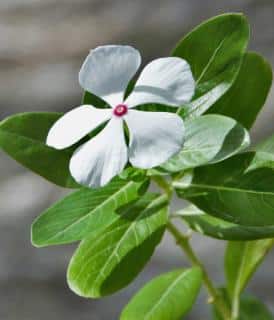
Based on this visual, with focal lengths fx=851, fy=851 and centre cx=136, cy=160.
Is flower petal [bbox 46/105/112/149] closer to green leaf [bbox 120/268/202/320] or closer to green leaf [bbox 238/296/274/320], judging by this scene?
green leaf [bbox 120/268/202/320]

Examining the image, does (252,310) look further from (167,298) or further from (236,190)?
(236,190)

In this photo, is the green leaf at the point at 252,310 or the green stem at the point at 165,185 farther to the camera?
the green leaf at the point at 252,310

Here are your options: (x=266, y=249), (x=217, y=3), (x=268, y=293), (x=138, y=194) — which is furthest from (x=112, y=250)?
(x=217, y=3)

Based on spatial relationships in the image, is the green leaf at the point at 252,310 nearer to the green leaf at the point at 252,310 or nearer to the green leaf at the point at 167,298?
the green leaf at the point at 252,310

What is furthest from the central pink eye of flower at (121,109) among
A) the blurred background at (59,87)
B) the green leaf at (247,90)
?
the blurred background at (59,87)

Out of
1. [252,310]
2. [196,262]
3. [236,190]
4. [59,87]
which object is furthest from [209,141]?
[59,87]

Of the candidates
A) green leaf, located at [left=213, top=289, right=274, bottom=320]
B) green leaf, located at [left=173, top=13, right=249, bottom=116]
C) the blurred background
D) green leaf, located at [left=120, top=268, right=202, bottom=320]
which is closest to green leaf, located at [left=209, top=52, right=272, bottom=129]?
green leaf, located at [left=173, top=13, right=249, bottom=116]
